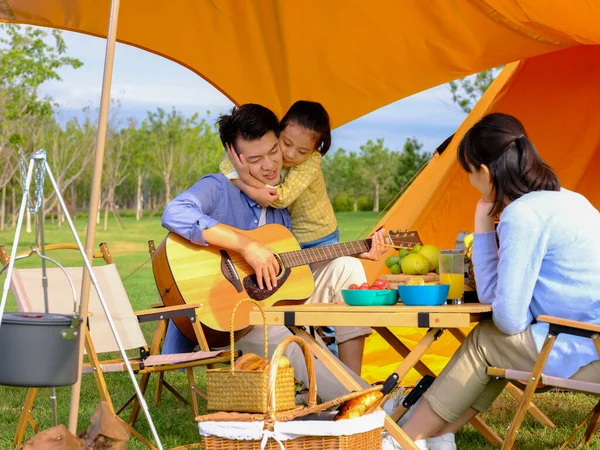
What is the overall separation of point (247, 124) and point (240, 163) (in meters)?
0.19

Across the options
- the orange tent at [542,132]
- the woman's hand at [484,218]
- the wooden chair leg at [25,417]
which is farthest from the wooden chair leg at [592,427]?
the orange tent at [542,132]

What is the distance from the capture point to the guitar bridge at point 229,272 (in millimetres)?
4145

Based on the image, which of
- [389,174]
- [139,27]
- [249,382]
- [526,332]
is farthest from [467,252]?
[389,174]

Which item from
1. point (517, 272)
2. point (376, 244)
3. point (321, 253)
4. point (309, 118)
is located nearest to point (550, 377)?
point (517, 272)

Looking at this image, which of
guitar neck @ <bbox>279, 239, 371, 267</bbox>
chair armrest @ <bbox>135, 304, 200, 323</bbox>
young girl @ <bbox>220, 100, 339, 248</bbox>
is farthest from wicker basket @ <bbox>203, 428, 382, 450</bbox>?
young girl @ <bbox>220, 100, 339, 248</bbox>

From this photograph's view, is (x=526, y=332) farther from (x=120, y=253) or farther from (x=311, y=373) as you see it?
(x=120, y=253)

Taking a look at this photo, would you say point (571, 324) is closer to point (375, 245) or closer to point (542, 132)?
point (375, 245)

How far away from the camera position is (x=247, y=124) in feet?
14.4

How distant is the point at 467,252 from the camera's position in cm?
358

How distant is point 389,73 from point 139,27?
148 cm

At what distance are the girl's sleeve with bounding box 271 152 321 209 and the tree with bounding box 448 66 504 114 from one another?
19.4m

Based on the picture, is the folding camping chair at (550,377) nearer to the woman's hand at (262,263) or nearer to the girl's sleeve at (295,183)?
the woman's hand at (262,263)

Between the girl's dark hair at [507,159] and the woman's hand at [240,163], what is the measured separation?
1491 millimetres

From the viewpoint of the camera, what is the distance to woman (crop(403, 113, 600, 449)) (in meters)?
3.05
